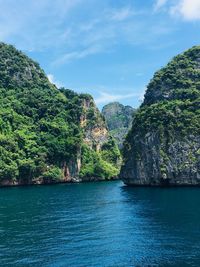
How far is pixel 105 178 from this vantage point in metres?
175

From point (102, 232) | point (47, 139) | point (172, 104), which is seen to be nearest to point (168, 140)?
point (172, 104)

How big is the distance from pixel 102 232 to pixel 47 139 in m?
113

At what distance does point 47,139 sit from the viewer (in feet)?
547

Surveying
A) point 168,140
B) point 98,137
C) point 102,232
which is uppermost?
point 98,137

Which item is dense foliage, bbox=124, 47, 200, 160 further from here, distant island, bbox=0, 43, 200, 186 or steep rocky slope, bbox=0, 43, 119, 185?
steep rocky slope, bbox=0, 43, 119, 185

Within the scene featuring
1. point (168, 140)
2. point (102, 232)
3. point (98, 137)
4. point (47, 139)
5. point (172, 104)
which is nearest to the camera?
point (102, 232)

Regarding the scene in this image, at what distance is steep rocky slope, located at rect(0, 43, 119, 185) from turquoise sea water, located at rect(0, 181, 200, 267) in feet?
201

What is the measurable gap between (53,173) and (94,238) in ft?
338

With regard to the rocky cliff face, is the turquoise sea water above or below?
below

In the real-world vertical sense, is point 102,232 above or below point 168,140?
below

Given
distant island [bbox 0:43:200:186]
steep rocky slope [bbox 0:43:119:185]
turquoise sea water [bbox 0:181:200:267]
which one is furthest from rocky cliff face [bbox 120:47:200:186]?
steep rocky slope [bbox 0:43:119:185]

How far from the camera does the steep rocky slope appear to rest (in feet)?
500

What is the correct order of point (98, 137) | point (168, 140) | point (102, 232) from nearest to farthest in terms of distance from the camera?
point (102, 232) → point (168, 140) → point (98, 137)

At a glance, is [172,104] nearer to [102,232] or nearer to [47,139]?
[47,139]
